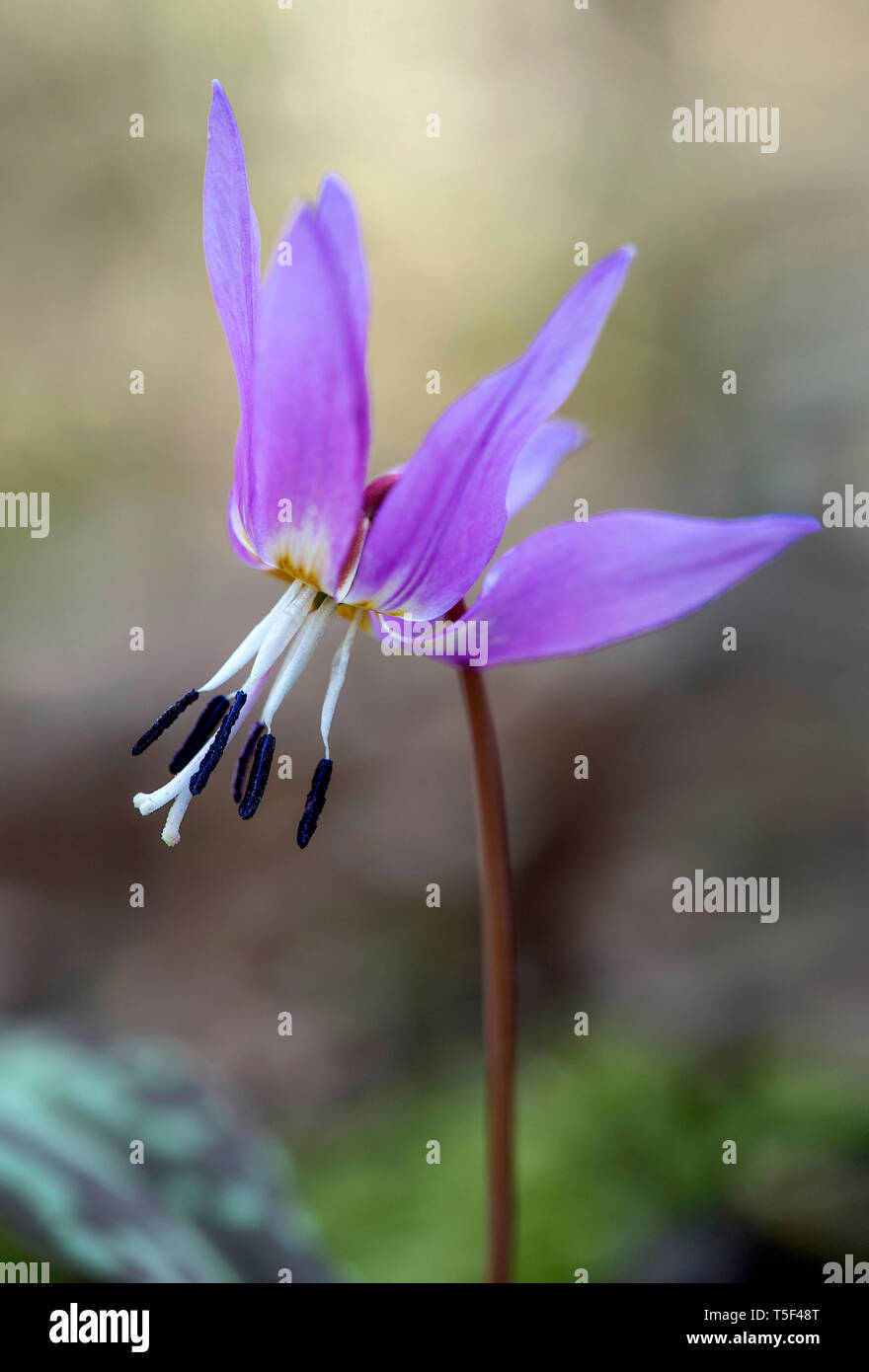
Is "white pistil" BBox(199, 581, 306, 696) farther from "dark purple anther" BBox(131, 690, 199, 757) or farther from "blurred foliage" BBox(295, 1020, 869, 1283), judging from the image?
"blurred foliage" BBox(295, 1020, 869, 1283)

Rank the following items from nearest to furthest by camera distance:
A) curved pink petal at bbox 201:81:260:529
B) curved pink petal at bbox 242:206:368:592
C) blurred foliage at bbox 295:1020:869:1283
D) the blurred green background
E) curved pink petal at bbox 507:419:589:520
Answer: curved pink petal at bbox 242:206:368:592 → curved pink petal at bbox 201:81:260:529 → curved pink petal at bbox 507:419:589:520 → blurred foliage at bbox 295:1020:869:1283 → the blurred green background

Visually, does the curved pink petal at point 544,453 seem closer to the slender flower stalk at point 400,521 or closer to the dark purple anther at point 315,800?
the slender flower stalk at point 400,521

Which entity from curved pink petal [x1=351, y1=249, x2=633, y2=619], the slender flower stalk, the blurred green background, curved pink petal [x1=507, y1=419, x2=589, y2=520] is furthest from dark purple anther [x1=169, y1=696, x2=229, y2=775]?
the blurred green background

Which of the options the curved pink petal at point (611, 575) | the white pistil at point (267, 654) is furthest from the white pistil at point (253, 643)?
the curved pink petal at point (611, 575)

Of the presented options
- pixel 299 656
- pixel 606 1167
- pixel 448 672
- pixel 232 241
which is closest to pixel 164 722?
pixel 299 656

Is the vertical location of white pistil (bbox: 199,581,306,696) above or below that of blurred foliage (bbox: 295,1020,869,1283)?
above

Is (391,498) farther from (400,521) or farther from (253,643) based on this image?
(253,643)
